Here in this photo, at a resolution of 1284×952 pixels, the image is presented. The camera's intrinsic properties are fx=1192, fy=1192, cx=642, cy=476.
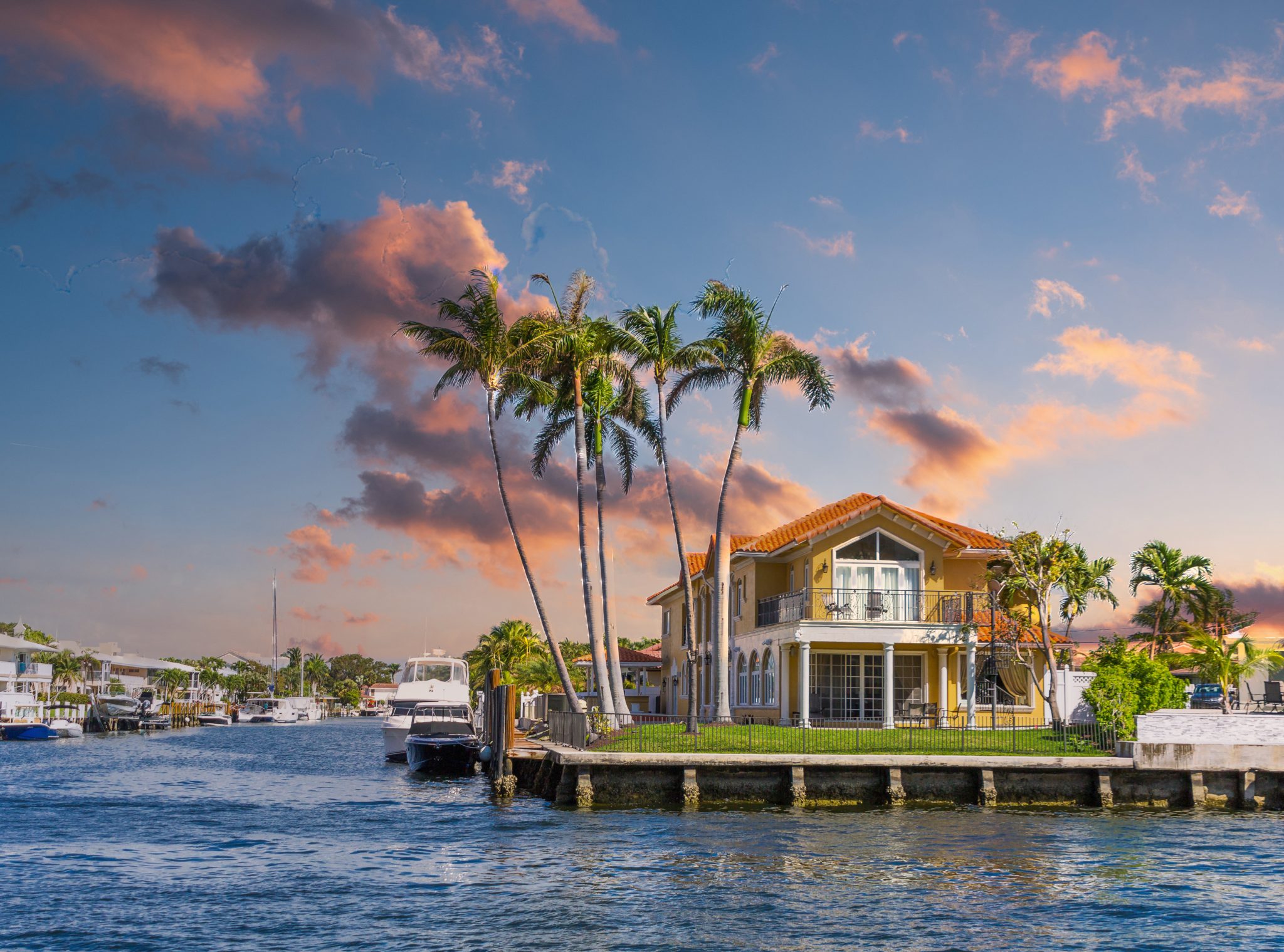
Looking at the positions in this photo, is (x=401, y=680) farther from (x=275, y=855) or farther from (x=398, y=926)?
(x=398, y=926)

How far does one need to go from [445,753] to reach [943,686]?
20038mm

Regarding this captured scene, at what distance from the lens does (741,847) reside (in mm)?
26938

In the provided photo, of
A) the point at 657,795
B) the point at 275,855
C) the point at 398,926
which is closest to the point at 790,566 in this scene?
the point at 657,795

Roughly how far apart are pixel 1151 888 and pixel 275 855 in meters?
18.7

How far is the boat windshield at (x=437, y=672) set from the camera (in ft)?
219

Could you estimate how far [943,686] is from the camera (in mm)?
46844

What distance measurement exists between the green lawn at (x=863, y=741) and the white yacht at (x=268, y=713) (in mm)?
126779

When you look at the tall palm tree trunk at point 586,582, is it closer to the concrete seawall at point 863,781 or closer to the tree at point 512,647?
the concrete seawall at point 863,781

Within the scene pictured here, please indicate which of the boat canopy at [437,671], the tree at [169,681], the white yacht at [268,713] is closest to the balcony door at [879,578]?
the boat canopy at [437,671]

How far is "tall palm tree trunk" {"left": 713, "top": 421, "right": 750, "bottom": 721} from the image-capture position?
1864 inches

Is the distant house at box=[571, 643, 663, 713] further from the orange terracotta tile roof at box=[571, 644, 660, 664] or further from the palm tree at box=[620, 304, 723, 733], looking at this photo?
the palm tree at box=[620, 304, 723, 733]

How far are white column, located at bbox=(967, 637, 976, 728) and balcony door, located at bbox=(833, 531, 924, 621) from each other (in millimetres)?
2634

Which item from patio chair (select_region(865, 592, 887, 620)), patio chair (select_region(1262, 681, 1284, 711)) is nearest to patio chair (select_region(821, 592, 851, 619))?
patio chair (select_region(865, 592, 887, 620))

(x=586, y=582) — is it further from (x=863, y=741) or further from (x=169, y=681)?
(x=169, y=681)
